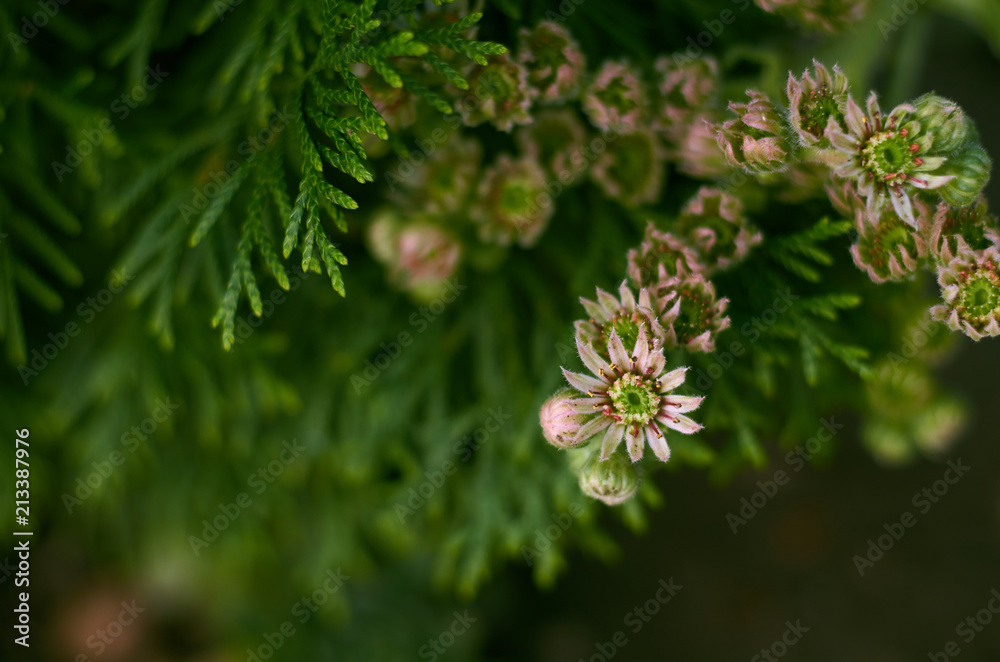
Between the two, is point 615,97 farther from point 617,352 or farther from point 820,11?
point 617,352

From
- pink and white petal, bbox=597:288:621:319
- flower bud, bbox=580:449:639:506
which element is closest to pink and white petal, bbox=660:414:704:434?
flower bud, bbox=580:449:639:506

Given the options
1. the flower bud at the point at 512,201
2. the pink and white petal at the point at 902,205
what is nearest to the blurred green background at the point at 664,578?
the flower bud at the point at 512,201

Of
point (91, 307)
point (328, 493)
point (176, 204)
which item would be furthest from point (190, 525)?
point (176, 204)

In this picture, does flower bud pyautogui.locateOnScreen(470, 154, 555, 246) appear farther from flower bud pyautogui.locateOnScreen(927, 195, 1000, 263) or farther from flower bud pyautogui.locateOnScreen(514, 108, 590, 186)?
flower bud pyautogui.locateOnScreen(927, 195, 1000, 263)

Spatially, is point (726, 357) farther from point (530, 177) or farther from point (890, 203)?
point (530, 177)

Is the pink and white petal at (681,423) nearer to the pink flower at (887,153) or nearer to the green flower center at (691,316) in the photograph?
the green flower center at (691,316)

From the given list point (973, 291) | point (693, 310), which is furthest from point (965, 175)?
point (693, 310)
